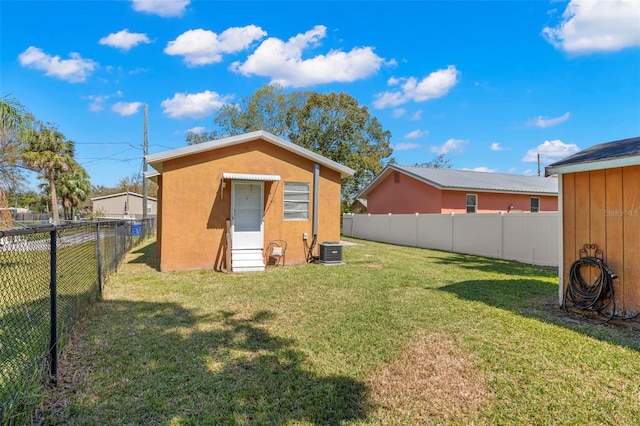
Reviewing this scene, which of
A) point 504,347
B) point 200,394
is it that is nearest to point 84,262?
point 200,394

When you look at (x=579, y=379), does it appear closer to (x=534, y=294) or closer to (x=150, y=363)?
(x=534, y=294)

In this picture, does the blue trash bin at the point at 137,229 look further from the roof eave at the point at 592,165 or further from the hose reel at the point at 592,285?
the hose reel at the point at 592,285

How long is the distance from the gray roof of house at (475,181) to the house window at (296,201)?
30.4ft

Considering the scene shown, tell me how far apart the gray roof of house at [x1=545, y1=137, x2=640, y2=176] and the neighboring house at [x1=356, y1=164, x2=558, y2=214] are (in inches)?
451

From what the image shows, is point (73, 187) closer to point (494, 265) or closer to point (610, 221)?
point (494, 265)

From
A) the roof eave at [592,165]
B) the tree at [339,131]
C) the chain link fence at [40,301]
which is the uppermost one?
the tree at [339,131]

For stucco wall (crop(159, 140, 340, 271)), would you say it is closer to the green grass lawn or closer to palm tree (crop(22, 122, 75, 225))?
the green grass lawn

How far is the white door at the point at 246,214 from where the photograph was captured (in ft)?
31.1

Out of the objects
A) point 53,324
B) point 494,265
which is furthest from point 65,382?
point 494,265

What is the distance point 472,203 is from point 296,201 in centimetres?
1213

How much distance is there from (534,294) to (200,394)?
6.27 meters

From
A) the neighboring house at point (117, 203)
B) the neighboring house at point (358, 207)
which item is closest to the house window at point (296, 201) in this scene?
the neighboring house at point (358, 207)

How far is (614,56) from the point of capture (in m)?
11.6

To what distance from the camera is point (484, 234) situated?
12.6 metres
